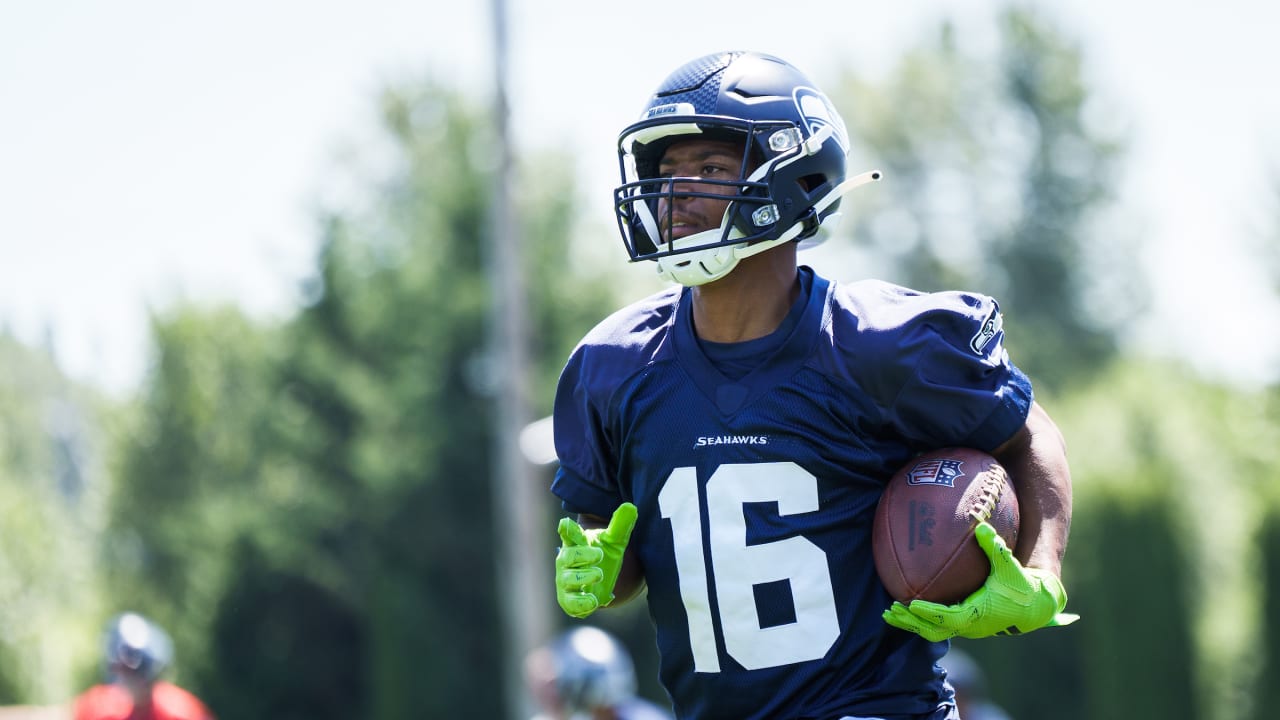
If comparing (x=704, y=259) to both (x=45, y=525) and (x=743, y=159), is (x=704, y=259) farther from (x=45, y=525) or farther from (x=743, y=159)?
(x=45, y=525)

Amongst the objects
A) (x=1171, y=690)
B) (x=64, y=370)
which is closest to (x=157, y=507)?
(x=64, y=370)

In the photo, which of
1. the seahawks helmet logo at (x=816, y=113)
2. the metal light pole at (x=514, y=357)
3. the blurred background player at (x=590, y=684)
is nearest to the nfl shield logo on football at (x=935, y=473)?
the seahawks helmet logo at (x=816, y=113)

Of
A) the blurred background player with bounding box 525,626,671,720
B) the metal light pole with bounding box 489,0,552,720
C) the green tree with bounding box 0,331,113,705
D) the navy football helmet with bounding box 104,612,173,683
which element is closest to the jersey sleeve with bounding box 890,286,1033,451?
the blurred background player with bounding box 525,626,671,720

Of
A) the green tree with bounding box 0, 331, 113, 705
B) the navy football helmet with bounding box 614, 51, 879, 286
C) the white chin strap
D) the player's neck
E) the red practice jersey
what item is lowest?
the green tree with bounding box 0, 331, 113, 705

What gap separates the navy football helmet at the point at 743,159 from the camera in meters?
3.02

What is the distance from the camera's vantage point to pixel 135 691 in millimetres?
8859

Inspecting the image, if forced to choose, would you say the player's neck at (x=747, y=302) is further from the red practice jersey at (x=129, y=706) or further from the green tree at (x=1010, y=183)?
the green tree at (x=1010, y=183)

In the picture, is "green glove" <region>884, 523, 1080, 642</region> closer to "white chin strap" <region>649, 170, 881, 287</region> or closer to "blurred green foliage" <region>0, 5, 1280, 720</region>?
"white chin strap" <region>649, 170, 881, 287</region>

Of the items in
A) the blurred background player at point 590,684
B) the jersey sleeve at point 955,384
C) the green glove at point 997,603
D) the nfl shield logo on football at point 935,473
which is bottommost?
the blurred background player at point 590,684

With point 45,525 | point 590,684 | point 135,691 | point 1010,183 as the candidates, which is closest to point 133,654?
point 135,691

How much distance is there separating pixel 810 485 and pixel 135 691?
23.3ft

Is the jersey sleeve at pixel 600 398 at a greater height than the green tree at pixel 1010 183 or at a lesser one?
greater

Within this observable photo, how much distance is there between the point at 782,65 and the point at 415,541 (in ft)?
51.0

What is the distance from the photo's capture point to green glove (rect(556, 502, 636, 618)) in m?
3.04
